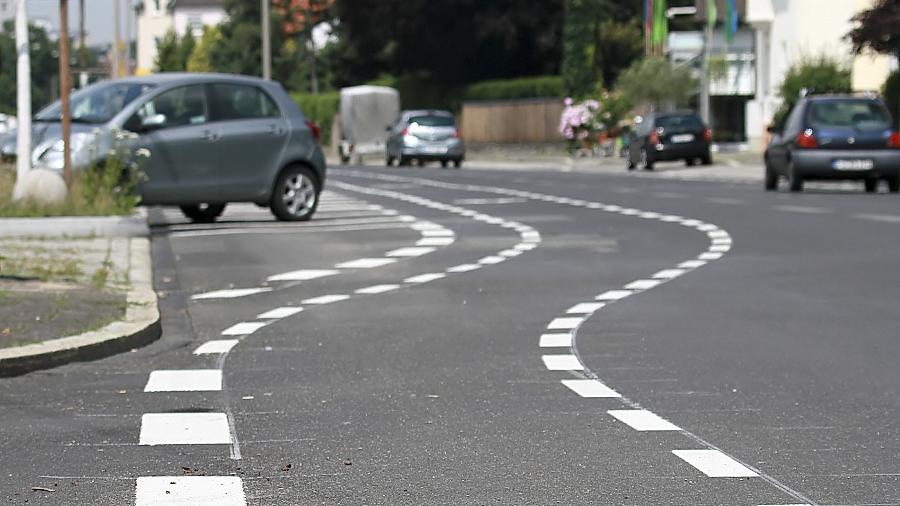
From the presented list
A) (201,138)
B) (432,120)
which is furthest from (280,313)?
(432,120)

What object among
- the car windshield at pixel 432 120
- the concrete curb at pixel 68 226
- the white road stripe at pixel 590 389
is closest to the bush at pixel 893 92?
the car windshield at pixel 432 120

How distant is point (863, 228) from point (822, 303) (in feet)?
27.0

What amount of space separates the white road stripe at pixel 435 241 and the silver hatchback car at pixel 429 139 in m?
36.3

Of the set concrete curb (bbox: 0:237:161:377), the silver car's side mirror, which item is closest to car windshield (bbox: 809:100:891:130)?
the silver car's side mirror

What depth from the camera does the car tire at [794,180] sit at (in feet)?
105

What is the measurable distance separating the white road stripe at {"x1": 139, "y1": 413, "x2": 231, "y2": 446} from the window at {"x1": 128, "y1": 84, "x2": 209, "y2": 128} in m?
13.8

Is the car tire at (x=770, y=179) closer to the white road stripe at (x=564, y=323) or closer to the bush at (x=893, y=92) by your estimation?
the bush at (x=893, y=92)

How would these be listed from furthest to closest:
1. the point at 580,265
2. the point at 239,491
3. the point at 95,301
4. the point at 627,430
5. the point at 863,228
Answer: the point at 863,228, the point at 580,265, the point at 95,301, the point at 627,430, the point at 239,491

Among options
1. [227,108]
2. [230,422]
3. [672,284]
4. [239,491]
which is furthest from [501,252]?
[239,491]

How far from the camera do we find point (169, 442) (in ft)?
24.7

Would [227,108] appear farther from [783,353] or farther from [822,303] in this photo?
[783,353]

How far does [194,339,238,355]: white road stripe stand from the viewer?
10.6 metres

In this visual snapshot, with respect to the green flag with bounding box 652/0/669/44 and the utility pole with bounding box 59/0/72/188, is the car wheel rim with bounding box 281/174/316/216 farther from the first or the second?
the green flag with bounding box 652/0/669/44

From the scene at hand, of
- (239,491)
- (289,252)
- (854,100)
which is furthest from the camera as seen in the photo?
(854,100)
